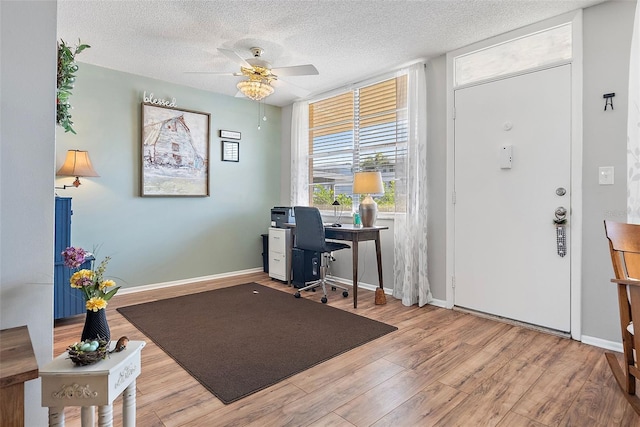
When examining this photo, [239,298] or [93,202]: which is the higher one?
[93,202]

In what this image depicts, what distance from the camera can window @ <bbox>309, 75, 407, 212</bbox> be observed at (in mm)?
3816

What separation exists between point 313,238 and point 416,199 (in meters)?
1.18

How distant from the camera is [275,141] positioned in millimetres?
5266

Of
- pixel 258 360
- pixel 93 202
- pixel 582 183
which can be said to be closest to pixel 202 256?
pixel 93 202

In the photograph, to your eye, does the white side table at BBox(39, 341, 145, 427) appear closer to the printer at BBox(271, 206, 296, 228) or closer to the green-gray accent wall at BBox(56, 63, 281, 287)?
the green-gray accent wall at BBox(56, 63, 281, 287)

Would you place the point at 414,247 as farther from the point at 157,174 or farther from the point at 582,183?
the point at 157,174

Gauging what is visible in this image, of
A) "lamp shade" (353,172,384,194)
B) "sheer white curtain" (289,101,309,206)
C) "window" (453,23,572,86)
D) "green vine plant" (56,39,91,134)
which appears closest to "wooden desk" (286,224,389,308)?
"lamp shade" (353,172,384,194)

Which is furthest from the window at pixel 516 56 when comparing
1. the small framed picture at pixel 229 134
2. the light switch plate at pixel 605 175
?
the small framed picture at pixel 229 134

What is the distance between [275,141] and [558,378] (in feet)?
14.5

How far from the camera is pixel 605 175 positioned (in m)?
2.45

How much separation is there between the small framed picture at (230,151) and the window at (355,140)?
105 cm

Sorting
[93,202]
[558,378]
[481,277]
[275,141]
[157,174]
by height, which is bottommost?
[558,378]

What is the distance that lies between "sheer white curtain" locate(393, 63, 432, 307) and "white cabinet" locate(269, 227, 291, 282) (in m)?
1.50

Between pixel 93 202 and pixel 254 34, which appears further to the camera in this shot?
pixel 93 202
